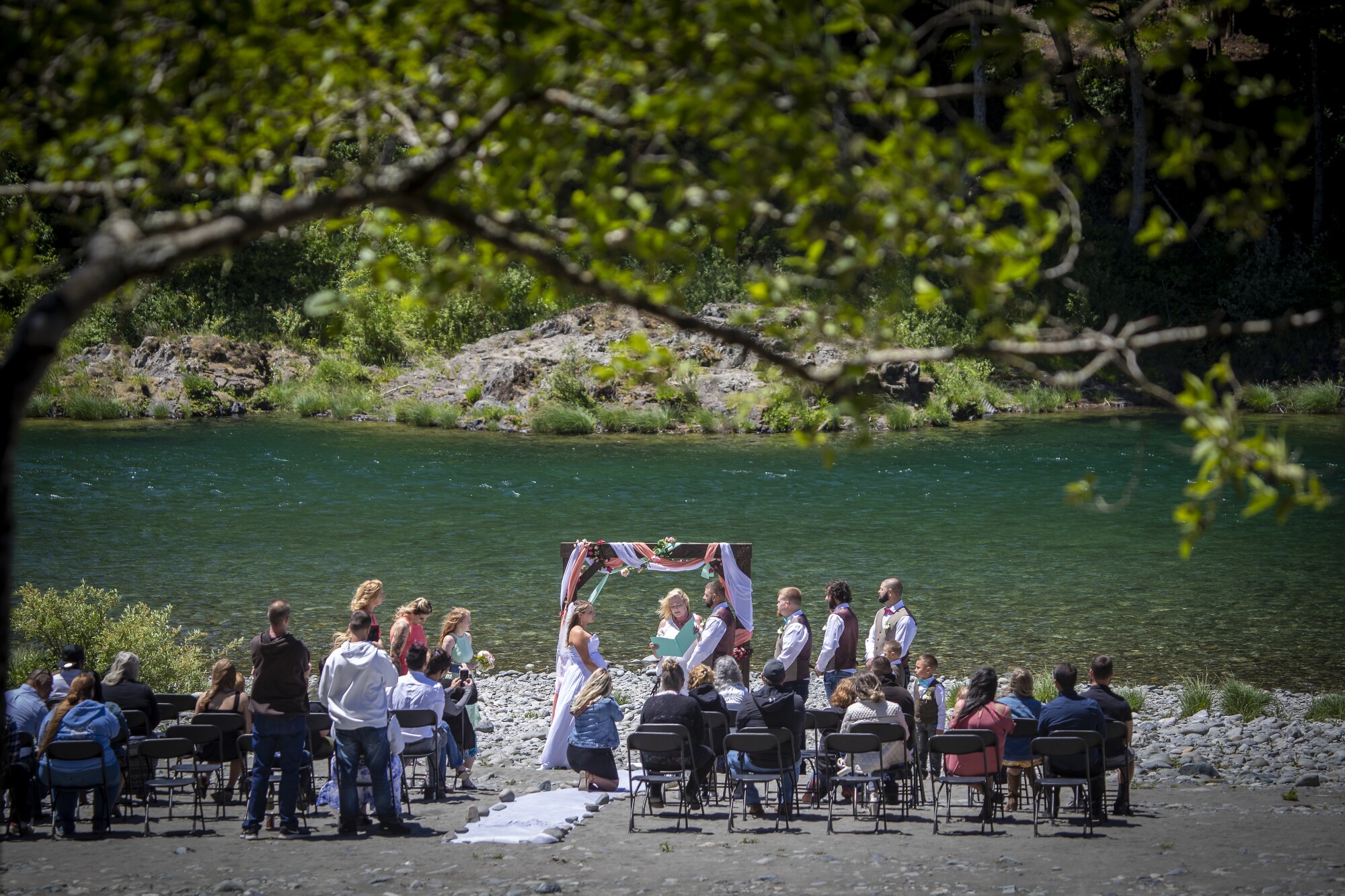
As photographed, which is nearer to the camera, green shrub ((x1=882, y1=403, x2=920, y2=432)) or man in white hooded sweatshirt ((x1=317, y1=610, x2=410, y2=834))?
man in white hooded sweatshirt ((x1=317, y1=610, x2=410, y2=834))

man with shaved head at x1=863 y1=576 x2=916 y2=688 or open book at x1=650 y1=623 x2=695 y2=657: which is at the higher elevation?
man with shaved head at x1=863 y1=576 x2=916 y2=688

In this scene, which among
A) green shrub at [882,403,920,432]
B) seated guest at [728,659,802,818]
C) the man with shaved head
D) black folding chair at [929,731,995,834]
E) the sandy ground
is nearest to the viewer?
the sandy ground

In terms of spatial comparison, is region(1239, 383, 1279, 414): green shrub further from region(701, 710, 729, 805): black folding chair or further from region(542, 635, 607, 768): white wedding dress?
region(701, 710, 729, 805): black folding chair

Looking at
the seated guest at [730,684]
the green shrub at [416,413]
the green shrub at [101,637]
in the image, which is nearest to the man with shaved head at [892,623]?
the seated guest at [730,684]

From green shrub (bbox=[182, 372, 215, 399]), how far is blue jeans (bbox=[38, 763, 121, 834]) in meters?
42.0

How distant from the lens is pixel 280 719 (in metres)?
9.05

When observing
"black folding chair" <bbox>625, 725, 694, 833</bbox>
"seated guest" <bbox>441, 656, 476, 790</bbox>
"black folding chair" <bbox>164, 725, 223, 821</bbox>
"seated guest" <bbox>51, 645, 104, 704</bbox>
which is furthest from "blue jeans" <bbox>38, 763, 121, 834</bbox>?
"black folding chair" <bbox>625, 725, 694, 833</bbox>

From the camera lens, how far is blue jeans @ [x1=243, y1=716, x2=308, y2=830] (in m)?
8.97

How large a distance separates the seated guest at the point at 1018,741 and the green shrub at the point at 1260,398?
3763 cm

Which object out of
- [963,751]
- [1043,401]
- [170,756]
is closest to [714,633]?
[963,751]

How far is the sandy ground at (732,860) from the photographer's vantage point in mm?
7484

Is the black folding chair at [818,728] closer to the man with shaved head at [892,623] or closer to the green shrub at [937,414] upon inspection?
the man with shaved head at [892,623]

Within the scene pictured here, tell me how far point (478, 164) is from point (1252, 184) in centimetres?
296

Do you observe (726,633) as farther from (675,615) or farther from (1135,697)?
(1135,697)
